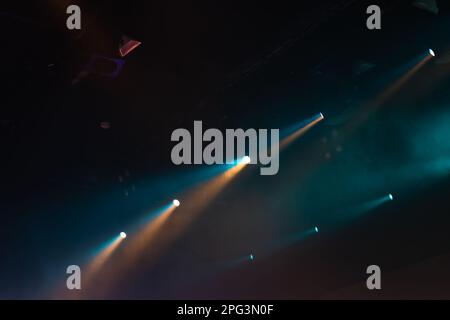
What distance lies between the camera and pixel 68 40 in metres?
3.90

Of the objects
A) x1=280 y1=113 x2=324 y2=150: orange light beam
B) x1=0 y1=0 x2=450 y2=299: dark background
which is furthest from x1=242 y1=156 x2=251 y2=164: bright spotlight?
x1=280 y1=113 x2=324 y2=150: orange light beam

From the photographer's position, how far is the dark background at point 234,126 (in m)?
4.08

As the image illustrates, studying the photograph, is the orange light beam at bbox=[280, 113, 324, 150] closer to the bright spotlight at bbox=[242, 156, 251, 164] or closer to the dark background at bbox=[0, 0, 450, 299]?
the dark background at bbox=[0, 0, 450, 299]

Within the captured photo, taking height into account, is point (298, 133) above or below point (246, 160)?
above

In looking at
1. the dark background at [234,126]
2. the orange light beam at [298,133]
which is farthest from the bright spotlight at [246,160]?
the orange light beam at [298,133]

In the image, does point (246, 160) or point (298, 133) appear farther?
point (246, 160)

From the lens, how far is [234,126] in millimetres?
5738

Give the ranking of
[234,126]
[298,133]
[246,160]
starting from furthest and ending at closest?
1. [246,160]
2. [298,133]
3. [234,126]

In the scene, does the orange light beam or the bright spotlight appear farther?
the bright spotlight

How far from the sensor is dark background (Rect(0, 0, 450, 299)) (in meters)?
4.08

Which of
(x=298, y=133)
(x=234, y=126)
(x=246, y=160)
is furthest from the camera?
(x=246, y=160)

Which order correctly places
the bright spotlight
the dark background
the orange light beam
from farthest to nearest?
the bright spotlight
the orange light beam
the dark background

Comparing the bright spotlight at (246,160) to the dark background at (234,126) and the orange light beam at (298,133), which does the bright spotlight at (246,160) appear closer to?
the dark background at (234,126)

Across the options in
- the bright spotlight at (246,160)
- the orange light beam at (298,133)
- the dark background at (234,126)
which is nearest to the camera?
the dark background at (234,126)
